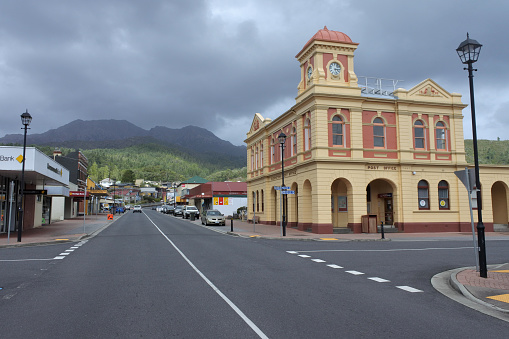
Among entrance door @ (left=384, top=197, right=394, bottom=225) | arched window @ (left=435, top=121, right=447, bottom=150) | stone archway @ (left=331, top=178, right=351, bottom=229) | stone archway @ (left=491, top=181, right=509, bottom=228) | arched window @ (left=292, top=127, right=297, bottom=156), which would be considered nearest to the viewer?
stone archway @ (left=331, top=178, right=351, bottom=229)

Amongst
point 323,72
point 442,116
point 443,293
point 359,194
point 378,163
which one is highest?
point 323,72

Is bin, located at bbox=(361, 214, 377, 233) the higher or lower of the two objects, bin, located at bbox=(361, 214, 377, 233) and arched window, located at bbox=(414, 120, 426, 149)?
the lower

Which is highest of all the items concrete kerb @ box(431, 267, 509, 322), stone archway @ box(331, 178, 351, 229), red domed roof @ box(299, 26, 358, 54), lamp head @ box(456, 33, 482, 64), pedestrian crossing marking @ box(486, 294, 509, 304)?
red domed roof @ box(299, 26, 358, 54)

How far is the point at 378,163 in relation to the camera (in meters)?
28.6

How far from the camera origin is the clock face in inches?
1123

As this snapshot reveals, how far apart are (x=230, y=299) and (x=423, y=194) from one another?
83.5 ft

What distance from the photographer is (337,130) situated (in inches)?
1113

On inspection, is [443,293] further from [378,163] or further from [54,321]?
[378,163]

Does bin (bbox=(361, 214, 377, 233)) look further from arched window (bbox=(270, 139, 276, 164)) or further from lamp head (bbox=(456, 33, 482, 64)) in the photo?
lamp head (bbox=(456, 33, 482, 64))

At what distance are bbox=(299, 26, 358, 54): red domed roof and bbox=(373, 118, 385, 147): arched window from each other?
5924mm

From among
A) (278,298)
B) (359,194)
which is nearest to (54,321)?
(278,298)

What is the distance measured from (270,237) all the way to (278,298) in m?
15.9

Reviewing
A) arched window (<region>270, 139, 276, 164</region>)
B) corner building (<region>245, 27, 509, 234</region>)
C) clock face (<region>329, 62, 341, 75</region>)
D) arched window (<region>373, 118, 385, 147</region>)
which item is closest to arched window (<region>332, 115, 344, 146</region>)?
corner building (<region>245, 27, 509, 234</region>)

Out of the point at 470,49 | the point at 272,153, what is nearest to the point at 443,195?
the point at 272,153
